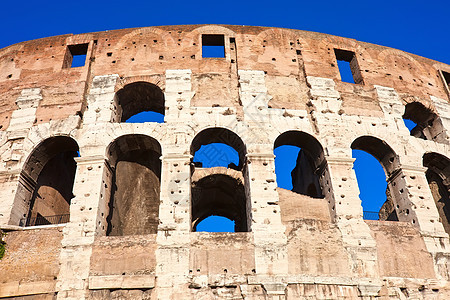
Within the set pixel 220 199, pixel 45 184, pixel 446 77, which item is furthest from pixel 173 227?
pixel 446 77

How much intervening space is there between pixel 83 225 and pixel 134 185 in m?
3.16

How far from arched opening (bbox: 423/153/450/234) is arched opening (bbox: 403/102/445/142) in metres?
0.77

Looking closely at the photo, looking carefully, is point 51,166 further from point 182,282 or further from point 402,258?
point 402,258

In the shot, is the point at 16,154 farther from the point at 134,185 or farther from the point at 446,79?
the point at 446,79

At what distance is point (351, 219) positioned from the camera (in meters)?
9.45

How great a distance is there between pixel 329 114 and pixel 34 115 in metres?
7.98

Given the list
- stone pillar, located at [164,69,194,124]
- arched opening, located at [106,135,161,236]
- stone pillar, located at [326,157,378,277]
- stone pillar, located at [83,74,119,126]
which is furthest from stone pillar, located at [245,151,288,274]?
stone pillar, located at [83,74,119,126]

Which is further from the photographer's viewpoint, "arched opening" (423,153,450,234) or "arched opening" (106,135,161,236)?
"arched opening" (423,153,450,234)

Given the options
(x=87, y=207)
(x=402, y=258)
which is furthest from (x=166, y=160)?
(x=402, y=258)

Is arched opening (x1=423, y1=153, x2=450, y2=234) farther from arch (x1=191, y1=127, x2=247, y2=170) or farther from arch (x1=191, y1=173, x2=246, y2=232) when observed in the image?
arch (x1=191, y1=173, x2=246, y2=232)

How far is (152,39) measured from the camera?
12383mm

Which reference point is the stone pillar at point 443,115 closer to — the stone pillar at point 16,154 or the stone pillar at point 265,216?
the stone pillar at point 265,216

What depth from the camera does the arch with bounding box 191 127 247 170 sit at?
10422mm

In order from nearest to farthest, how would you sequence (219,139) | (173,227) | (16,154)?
(173,227)
(16,154)
(219,139)
